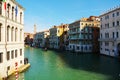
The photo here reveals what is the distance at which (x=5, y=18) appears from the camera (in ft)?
61.5

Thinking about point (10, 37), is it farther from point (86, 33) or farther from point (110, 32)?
point (86, 33)

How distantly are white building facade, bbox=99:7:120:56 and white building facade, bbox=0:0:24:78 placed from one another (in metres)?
25.3

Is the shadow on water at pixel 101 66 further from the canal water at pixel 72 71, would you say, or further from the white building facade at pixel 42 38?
the white building facade at pixel 42 38

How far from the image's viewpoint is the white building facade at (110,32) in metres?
44.2

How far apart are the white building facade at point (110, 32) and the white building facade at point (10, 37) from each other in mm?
25346

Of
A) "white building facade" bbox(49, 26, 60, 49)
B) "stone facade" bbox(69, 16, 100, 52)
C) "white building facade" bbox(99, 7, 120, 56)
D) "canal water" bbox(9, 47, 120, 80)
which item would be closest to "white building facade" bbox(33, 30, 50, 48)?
"white building facade" bbox(49, 26, 60, 49)

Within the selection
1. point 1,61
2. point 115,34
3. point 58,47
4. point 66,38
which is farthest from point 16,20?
point 58,47

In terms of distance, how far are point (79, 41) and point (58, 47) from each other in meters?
23.4

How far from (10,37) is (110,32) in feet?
106

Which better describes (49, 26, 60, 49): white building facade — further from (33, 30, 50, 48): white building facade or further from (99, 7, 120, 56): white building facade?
(99, 7, 120, 56): white building facade

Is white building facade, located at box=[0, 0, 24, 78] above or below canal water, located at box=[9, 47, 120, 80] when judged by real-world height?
above

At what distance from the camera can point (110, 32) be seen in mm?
47969

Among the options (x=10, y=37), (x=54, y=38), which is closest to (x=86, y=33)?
(x=54, y=38)

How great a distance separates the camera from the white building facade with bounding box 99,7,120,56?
4419 centimetres
